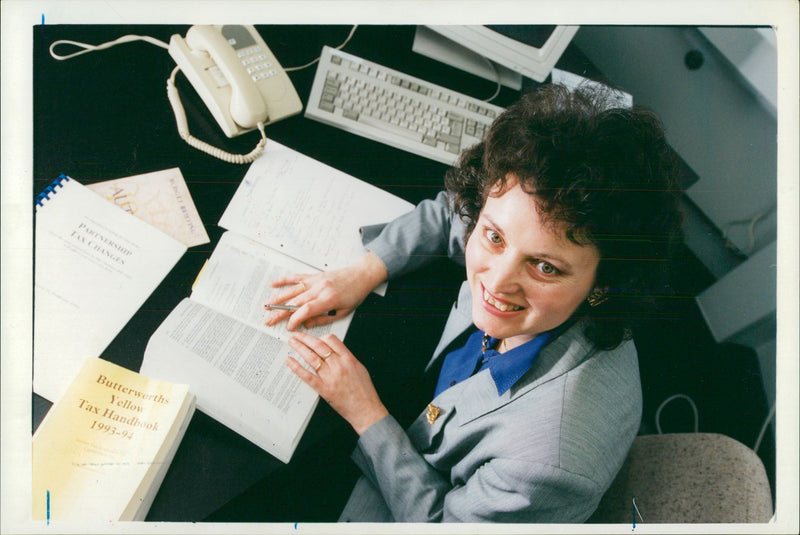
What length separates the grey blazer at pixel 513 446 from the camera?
62 centimetres

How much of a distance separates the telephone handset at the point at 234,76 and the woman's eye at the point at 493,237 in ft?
1.61

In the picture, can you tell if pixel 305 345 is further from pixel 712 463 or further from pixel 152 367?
pixel 712 463

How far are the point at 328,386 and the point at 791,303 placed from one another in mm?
713

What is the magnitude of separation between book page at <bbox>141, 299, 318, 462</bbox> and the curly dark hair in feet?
1.41

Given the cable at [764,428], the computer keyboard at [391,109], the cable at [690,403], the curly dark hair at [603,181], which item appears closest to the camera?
the curly dark hair at [603,181]

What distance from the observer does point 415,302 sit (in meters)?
0.88

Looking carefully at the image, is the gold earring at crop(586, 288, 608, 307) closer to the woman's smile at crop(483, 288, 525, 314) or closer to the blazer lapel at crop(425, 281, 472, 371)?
the woman's smile at crop(483, 288, 525, 314)

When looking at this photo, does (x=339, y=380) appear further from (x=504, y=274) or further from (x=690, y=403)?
(x=690, y=403)

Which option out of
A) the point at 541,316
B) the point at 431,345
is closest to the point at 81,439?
the point at 431,345

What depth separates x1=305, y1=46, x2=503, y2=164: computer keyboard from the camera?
938 mm

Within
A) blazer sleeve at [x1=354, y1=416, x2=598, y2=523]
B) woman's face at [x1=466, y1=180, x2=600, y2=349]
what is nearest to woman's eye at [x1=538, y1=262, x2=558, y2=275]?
woman's face at [x1=466, y1=180, x2=600, y2=349]

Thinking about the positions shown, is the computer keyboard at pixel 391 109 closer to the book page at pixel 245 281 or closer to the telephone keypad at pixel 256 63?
→ the telephone keypad at pixel 256 63

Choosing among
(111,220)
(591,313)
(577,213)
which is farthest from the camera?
(111,220)

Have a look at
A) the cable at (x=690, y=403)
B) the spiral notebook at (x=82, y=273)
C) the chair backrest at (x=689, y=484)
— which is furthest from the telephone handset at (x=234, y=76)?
the cable at (x=690, y=403)
